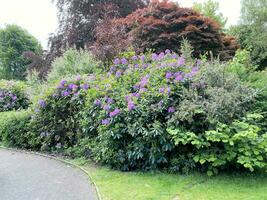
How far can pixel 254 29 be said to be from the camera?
2489 cm

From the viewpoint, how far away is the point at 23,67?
29406 mm

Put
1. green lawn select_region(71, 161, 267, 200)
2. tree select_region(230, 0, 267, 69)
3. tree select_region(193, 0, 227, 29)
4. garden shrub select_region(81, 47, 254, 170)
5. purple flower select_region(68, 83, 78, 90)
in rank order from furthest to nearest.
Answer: tree select_region(193, 0, 227, 29) → tree select_region(230, 0, 267, 69) → purple flower select_region(68, 83, 78, 90) → garden shrub select_region(81, 47, 254, 170) → green lawn select_region(71, 161, 267, 200)

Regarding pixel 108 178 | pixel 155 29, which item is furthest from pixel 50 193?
pixel 155 29

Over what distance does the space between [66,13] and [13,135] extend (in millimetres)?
10689

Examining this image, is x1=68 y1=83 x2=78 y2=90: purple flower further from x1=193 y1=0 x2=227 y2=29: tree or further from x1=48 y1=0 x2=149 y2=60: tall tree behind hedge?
x1=193 y1=0 x2=227 y2=29: tree

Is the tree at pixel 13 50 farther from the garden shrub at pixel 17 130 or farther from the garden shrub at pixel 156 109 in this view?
the garden shrub at pixel 156 109

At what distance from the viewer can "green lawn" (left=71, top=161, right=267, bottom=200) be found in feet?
14.6

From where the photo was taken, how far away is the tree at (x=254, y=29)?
2272cm

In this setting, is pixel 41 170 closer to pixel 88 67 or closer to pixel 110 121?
pixel 110 121

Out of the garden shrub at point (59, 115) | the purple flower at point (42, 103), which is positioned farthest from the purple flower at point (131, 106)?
the purple flower at point (42, 103)

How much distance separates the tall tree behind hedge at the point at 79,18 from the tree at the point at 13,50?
40.6 ft

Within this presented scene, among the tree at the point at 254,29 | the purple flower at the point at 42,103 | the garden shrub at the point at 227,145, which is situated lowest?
the garden shrub at the point at 227,145

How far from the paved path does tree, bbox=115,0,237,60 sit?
6189 mm

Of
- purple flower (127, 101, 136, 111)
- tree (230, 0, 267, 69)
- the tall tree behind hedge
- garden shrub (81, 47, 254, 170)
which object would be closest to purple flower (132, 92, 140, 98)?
garden shrub (81, 47, 254, 170)
